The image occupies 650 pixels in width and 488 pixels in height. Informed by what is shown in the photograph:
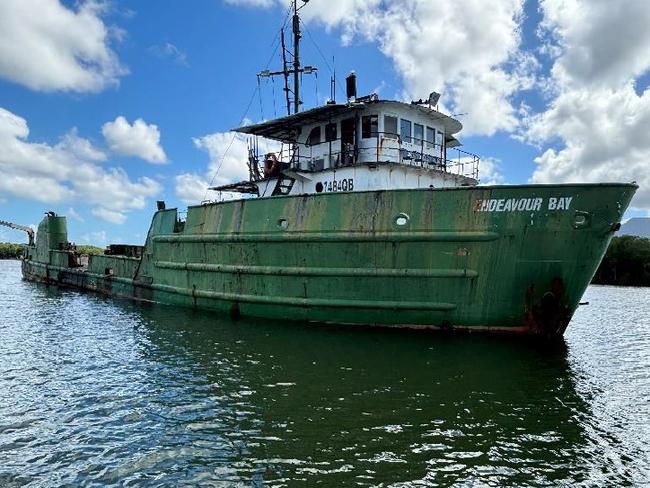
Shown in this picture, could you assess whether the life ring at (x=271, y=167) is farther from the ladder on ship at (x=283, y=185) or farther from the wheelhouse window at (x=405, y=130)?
the wheelhouse window at (x=405, y=130)

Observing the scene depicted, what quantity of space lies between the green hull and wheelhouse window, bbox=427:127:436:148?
15.1 feet

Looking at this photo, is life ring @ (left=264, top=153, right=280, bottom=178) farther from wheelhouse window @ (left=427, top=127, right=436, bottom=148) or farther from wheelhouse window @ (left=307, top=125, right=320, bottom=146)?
wheelhouse window @ (left=427, top=127, right=436, bottom=148)

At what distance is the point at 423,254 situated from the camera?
10.2m

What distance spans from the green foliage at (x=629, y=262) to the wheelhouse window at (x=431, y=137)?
4323 centimetres

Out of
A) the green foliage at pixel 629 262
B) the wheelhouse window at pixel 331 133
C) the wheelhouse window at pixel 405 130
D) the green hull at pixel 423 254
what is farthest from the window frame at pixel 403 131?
the green foliage at pixel 629 262

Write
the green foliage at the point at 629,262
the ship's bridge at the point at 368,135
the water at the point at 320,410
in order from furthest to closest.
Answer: the green foliage at the point at 629,262
the ship's bridge at the point at 368,135
the water at the point at 320,410

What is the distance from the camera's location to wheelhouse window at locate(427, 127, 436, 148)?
567 inches

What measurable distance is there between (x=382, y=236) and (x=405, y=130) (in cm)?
463

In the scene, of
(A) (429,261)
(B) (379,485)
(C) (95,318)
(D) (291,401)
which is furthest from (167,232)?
(B) (379,485)

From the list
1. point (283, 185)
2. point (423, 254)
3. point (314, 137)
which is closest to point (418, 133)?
point (314, 137)

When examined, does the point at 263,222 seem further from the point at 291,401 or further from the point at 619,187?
the point at 619,187

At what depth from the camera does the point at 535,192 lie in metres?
9.44

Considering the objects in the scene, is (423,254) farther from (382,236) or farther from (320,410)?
(320,410)

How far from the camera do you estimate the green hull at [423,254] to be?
9.42m
